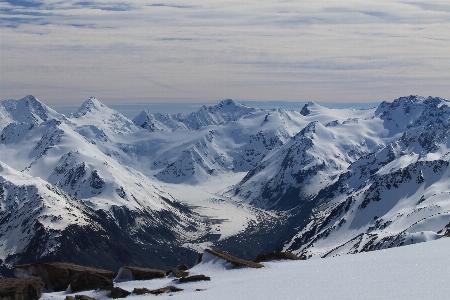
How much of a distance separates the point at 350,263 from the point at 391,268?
716cm

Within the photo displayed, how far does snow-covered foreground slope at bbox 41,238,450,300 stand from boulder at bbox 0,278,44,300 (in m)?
1.30

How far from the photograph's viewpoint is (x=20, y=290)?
61375mm

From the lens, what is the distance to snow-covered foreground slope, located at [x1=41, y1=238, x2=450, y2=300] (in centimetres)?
5000

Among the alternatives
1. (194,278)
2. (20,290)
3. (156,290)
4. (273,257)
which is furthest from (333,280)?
(20,290)

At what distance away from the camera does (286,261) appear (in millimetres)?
76750

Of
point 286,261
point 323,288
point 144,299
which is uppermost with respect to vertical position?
point 323,288

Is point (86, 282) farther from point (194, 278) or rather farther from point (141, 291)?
point (194, 278)

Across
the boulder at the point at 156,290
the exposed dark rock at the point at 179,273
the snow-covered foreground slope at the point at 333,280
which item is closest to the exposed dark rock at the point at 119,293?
the snow-covered foreground slope at the point at 333,280

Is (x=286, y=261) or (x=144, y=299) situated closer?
(x=144, y=299)

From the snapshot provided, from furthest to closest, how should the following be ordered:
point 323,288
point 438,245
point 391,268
Answer: 1. point 438,245
2. point 391,268
3. point 323,288

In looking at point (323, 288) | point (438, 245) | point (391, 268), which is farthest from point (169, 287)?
point (438, 245)

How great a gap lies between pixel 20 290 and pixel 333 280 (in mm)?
33294

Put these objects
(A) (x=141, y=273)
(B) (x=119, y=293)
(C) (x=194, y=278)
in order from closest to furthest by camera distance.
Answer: (B) (x=119, y=293) → (C) (x=194, y=278) → (A) (x=141, y=273)

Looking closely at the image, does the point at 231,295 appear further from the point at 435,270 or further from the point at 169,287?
the point at 435,270
